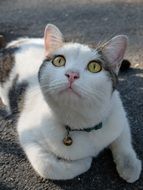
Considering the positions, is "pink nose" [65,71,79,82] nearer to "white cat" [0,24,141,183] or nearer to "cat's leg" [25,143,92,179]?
"white cat" [0,24,141,183]

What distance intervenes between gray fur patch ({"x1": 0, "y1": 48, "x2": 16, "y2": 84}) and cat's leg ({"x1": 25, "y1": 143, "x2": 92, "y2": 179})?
607mm

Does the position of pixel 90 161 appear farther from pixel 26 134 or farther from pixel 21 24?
pixel 21 24

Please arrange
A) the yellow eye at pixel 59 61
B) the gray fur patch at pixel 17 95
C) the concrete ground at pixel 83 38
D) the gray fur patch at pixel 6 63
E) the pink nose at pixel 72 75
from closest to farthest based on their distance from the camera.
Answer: the pink nose at pixel 72 75, the yellow eye at pixel 59 61, the concrete ground at pixel 83 38, the gray fur patch at pixel 17 95, the gray fur patch at pixel 6 63

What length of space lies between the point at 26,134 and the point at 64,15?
194 centimetres

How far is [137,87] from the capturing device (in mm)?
2760

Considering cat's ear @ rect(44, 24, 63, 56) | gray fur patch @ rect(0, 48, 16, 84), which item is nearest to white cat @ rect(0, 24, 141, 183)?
cat's ear @ rect(44, 24, 63, 56)

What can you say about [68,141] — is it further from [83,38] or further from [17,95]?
[83,38]

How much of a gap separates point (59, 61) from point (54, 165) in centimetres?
49

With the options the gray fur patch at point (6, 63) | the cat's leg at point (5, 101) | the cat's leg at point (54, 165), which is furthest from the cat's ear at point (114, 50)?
the cat's leg at point (5, 101)

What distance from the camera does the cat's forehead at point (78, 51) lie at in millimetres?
1807

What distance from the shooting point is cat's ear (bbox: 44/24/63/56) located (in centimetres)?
194

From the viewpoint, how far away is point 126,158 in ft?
6.74

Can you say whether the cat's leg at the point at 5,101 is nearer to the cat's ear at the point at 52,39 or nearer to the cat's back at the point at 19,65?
the cat's back at the point at 19,65

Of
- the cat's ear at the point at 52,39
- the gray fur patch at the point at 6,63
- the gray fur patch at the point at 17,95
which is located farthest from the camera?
the gray fur patch at the point at 6,63
